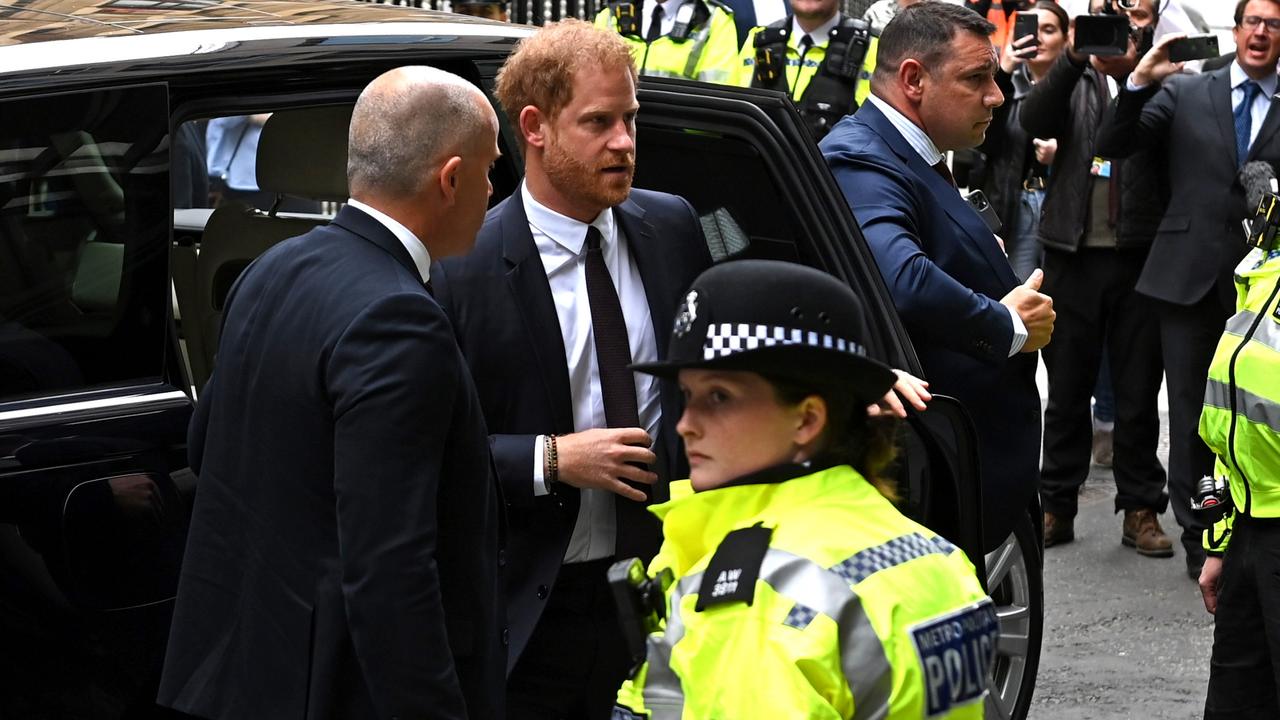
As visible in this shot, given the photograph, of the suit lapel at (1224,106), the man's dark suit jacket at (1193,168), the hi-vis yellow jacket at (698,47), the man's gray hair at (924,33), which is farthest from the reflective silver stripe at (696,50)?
the man's gray hair at (924,33)

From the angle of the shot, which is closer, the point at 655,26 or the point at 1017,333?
the point at 1017,333

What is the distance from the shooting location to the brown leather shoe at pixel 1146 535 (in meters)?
6.38

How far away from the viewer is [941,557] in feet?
5.85

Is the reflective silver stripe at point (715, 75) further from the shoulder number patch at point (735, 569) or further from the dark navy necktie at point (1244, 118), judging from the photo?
the shoulder number patch at point (735, 569)

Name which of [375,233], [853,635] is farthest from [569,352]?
[853,635]

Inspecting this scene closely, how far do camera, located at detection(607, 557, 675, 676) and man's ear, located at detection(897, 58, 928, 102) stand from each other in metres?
2.48

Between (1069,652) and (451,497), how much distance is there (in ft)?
11.2

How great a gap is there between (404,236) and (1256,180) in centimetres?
386

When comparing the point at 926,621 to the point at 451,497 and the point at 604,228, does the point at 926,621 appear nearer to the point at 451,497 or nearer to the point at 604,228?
the point at 451,497

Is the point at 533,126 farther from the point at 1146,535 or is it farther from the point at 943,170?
the point at 1146,535

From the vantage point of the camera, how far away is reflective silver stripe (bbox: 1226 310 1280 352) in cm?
336

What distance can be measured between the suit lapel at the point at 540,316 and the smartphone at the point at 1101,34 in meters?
3.62

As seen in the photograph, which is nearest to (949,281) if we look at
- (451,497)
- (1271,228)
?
(1271,228)

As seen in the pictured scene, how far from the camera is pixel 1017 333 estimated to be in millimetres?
3764
